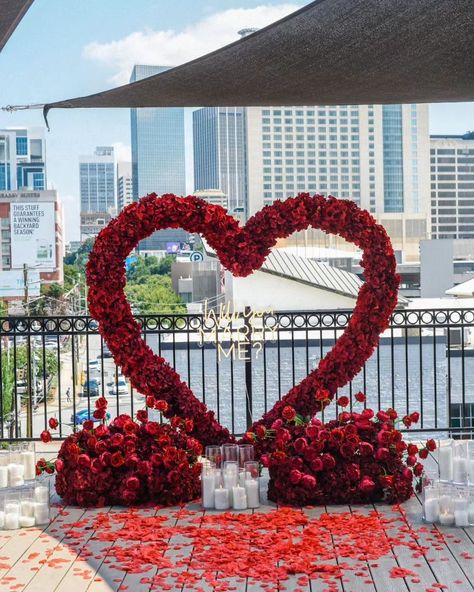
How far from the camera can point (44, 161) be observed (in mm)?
131750

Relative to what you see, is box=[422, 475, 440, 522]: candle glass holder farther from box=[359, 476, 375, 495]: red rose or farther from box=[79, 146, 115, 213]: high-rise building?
box=[79, 146, 115, 213]: high-rise building

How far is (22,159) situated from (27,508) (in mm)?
126874

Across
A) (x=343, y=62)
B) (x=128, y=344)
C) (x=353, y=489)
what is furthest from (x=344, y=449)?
(x=343, y=62)

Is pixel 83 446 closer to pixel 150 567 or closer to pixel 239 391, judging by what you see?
pixel 150 567

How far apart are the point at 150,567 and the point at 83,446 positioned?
52.4 inches

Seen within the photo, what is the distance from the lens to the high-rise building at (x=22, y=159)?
122m

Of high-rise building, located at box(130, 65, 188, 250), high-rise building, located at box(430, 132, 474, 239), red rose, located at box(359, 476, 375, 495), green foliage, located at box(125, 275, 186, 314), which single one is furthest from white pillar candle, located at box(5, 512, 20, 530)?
high-rise building, located at box(130, 65, 188, 250)

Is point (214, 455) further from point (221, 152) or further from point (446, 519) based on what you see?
point (221, 152)

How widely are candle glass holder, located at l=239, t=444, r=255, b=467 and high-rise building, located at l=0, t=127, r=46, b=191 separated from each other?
385 ft

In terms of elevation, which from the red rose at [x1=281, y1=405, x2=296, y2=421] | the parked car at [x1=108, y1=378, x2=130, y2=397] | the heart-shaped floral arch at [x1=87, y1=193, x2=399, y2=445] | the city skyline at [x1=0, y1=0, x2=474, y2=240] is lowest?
the parked car at [x1=108, y1=378, x2=130, y2=397]

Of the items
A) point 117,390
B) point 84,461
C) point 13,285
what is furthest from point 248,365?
point 13,285

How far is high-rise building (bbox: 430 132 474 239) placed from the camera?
334ft

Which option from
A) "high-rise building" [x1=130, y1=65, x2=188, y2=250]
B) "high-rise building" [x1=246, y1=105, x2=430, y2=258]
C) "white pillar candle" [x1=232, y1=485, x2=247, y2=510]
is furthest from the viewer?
"high-rise building" [x1=130, y1=65, x2=188, y2=250]

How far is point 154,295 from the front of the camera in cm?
6750
